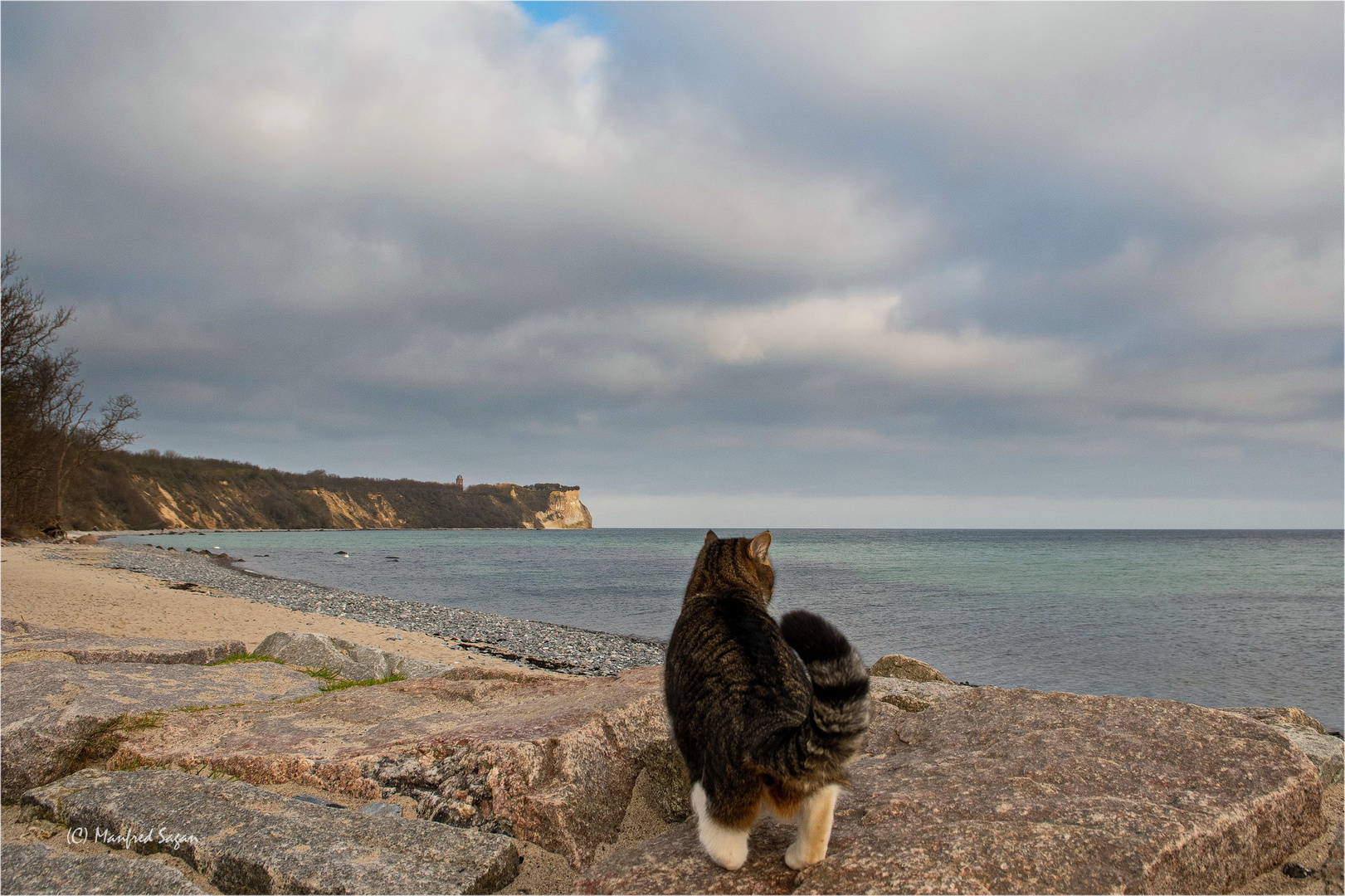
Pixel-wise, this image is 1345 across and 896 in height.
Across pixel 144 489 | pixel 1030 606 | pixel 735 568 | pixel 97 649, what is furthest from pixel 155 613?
pixel 144 489

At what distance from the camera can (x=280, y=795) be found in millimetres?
3615

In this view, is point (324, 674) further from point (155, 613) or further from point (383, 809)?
point (155, 613)

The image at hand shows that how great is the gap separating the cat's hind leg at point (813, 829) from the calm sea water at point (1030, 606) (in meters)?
14.8

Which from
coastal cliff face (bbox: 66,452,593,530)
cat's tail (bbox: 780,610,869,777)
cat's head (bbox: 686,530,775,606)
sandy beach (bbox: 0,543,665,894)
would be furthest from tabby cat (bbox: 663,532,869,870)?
coastal cliff face (bbox: 66,452,593,530)

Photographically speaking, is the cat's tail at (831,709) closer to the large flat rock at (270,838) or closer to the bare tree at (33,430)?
the large flat rock at (270,838)

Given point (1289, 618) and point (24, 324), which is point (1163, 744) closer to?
point (1289, 618)

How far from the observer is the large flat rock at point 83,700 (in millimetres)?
4027

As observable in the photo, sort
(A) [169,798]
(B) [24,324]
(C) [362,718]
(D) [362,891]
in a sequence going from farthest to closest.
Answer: (B) [24,324] < (C) [362,718] < (A) [169,798] < (D) [362,891]

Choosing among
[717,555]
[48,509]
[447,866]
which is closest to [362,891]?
[447,866]

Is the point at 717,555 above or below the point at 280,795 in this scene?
above

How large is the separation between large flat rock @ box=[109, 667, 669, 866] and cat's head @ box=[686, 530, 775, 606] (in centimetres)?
106

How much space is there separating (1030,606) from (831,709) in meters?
30.3

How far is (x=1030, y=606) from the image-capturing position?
28.7 meters

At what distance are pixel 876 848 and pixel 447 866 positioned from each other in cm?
187
